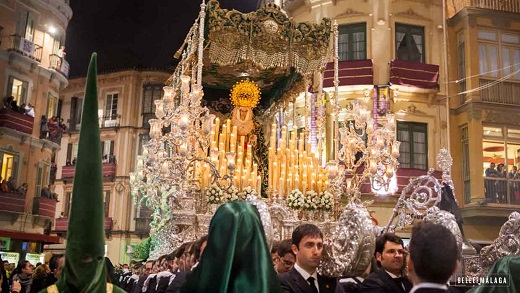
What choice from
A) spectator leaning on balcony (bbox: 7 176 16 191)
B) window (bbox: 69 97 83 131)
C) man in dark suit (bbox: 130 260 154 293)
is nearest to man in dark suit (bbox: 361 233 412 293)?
man in dark suit (bbox: 130 260 154 293)

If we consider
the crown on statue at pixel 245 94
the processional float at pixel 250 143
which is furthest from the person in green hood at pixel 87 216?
the crown on statue at pixel 245 94

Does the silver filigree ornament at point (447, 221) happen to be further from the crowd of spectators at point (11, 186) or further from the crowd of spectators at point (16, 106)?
the crowd of spectators at point (16, 106)

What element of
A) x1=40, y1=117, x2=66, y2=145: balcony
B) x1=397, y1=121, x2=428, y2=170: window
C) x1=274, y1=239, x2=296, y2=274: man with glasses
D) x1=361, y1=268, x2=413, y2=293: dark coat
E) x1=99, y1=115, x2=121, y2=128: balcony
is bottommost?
x1=361, y1=268, x2=413, y2=293: dark coat

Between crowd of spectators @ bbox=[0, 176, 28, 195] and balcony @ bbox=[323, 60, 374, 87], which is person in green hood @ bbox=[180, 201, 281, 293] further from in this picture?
crowd of spectators @ bbox=[0, 176, 28, 195]

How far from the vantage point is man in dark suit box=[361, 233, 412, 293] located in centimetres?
421

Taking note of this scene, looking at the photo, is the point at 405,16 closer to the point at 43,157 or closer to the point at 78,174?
the point at 43,157

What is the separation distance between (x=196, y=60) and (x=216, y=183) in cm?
298

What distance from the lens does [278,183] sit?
467 inches

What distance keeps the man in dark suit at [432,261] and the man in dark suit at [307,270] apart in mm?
1505

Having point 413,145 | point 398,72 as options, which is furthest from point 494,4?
point 413,145

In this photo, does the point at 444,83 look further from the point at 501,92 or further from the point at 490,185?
the point at 490,185

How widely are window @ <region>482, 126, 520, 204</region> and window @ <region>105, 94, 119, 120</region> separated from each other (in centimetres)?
2024

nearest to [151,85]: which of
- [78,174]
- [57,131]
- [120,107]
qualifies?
[120,107]

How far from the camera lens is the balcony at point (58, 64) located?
76.6 feet
